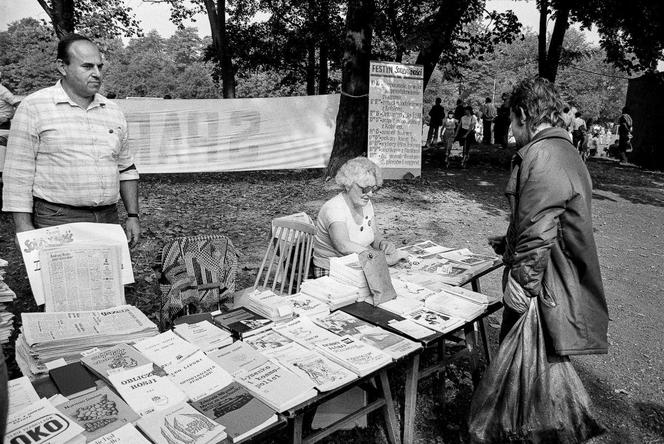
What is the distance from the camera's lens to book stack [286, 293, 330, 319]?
2465mm

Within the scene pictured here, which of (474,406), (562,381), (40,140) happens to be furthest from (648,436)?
(40,140)

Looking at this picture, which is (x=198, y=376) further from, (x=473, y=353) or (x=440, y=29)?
(x=440, y=29)

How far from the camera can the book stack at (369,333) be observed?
2.16m

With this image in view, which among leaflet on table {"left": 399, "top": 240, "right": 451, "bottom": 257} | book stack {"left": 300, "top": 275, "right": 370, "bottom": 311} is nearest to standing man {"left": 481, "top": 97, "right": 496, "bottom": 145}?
leaflet on table {"left": 399, "top": 240, "right": 451, "bottom": 257}

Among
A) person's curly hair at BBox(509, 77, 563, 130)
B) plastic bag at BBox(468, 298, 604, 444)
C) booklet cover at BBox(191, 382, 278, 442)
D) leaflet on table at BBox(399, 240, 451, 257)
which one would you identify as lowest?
plastic bag at BBox(468, 298, 604, 444)

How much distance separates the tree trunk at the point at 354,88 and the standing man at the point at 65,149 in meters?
5.97

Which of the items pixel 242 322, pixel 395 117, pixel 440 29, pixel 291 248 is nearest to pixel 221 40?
pixel 440 29

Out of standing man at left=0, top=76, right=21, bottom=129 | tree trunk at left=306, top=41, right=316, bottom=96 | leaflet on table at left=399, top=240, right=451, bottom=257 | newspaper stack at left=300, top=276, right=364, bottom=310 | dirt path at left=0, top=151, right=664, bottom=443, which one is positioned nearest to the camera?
newspaper stack at left=300, top=276, right=364, bottom=310

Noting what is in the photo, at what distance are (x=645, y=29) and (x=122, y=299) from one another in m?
12.3

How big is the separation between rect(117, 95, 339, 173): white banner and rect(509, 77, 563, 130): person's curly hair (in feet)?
25.6

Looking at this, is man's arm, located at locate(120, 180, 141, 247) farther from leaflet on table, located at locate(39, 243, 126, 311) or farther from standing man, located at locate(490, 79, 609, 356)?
standing man, located at locate(490, 79, 609, 356)

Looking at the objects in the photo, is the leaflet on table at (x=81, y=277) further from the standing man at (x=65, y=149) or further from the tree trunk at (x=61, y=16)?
the tree trunk at (x=61, y=16)

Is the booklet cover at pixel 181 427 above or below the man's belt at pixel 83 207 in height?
below

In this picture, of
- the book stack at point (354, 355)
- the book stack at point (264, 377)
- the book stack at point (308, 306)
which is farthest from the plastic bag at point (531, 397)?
the book stack at point (264, 377)
